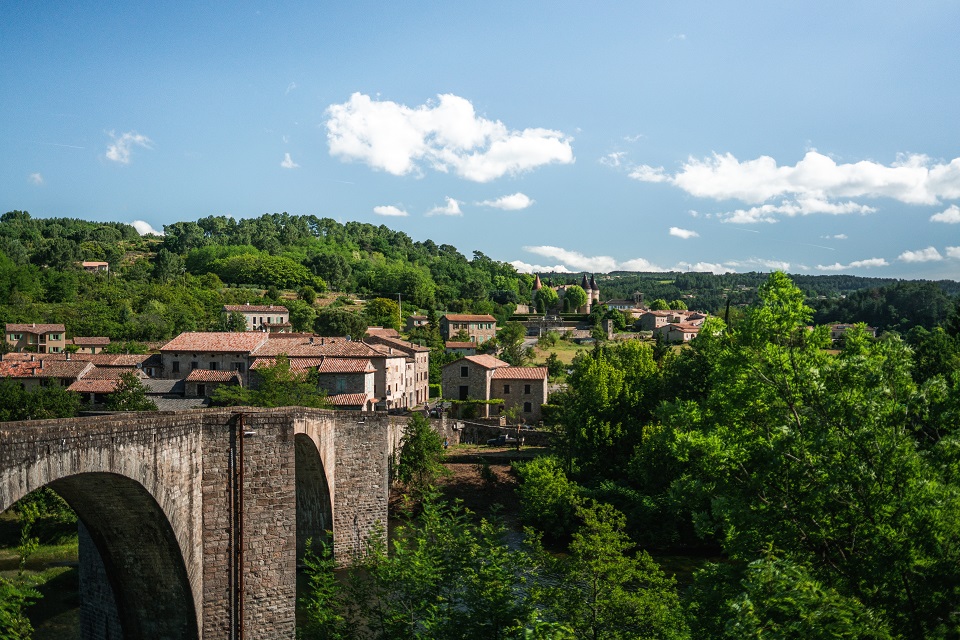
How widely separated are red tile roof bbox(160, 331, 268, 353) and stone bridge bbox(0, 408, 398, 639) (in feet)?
114

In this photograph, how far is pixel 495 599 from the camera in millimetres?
12266

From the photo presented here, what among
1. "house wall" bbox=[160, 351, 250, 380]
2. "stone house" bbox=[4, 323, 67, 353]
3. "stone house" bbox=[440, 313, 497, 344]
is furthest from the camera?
"stone house" bbox=[440, 313, 497, 344]

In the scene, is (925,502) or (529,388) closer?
(925,502)

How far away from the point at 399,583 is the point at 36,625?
540 inches

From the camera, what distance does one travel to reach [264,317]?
275ft

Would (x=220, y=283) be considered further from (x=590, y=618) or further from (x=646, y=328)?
(x=590, y=618)

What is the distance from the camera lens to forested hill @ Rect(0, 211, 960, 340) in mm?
82125

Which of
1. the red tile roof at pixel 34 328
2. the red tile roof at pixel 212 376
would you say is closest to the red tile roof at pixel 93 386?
the red tile roof at pixel 212 376

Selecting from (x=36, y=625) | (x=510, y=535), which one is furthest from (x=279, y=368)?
(x=36, y=625)

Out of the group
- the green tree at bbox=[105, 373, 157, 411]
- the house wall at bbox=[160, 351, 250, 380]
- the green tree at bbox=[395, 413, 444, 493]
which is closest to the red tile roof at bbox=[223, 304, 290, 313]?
the house wall at bbox=[160, 351, 250, 380]

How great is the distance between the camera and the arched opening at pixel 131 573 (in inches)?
561

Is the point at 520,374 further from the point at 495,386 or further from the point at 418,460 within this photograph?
the point at 418,460

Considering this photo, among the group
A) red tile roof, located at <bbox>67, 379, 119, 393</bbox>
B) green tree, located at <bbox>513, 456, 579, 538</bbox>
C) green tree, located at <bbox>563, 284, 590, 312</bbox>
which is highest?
green tree, located at <bbox>563, 284, 590, 312</bbox>

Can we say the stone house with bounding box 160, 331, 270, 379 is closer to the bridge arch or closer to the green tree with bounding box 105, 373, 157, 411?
the green tree with bounding box 105, 373, 157, 411
